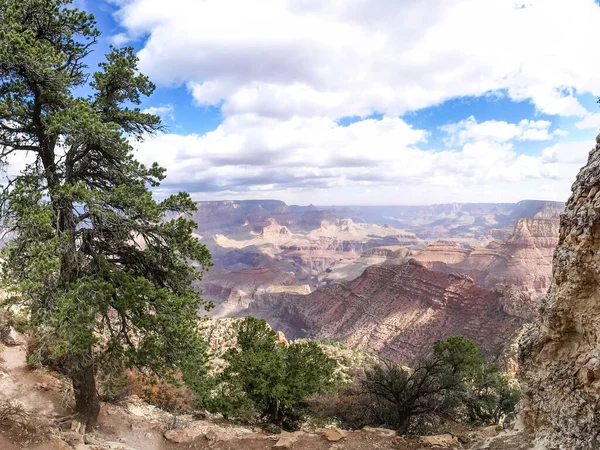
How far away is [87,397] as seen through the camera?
12.0 metres

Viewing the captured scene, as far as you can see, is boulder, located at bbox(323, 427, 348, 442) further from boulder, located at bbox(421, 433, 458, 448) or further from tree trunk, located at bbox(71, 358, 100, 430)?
tree trunk, located at bbox(71, 358, 100, 430)

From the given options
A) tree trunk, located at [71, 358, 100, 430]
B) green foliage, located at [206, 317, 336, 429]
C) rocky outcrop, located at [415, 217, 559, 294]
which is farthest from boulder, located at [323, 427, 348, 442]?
rocky outcrop, located at [415, 217, 559, 294]

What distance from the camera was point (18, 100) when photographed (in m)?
9.58

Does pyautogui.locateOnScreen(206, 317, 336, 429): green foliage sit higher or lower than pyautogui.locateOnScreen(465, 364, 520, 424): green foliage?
higher

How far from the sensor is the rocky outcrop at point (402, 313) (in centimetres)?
7581

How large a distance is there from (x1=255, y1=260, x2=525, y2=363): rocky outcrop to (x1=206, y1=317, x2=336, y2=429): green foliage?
52.7m

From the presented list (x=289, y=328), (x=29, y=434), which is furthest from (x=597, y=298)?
(x=289, y=328)

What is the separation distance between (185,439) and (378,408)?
9.88 metres

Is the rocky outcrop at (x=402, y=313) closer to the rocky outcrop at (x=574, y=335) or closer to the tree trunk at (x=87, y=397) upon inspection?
the rocky outcrop at (x=574, y=335)

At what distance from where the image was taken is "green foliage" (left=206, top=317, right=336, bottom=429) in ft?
51.7

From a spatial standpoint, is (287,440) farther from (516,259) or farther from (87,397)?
(516,259)

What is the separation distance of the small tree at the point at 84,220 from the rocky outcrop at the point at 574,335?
9624 millimetres

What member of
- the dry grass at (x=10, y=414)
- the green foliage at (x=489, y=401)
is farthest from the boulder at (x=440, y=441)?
the dry grass at (x=10, y=414)

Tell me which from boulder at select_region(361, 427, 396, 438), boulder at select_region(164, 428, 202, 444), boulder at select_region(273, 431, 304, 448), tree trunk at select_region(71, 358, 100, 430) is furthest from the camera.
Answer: boulder at select_region(361, 427, 396, 438)
